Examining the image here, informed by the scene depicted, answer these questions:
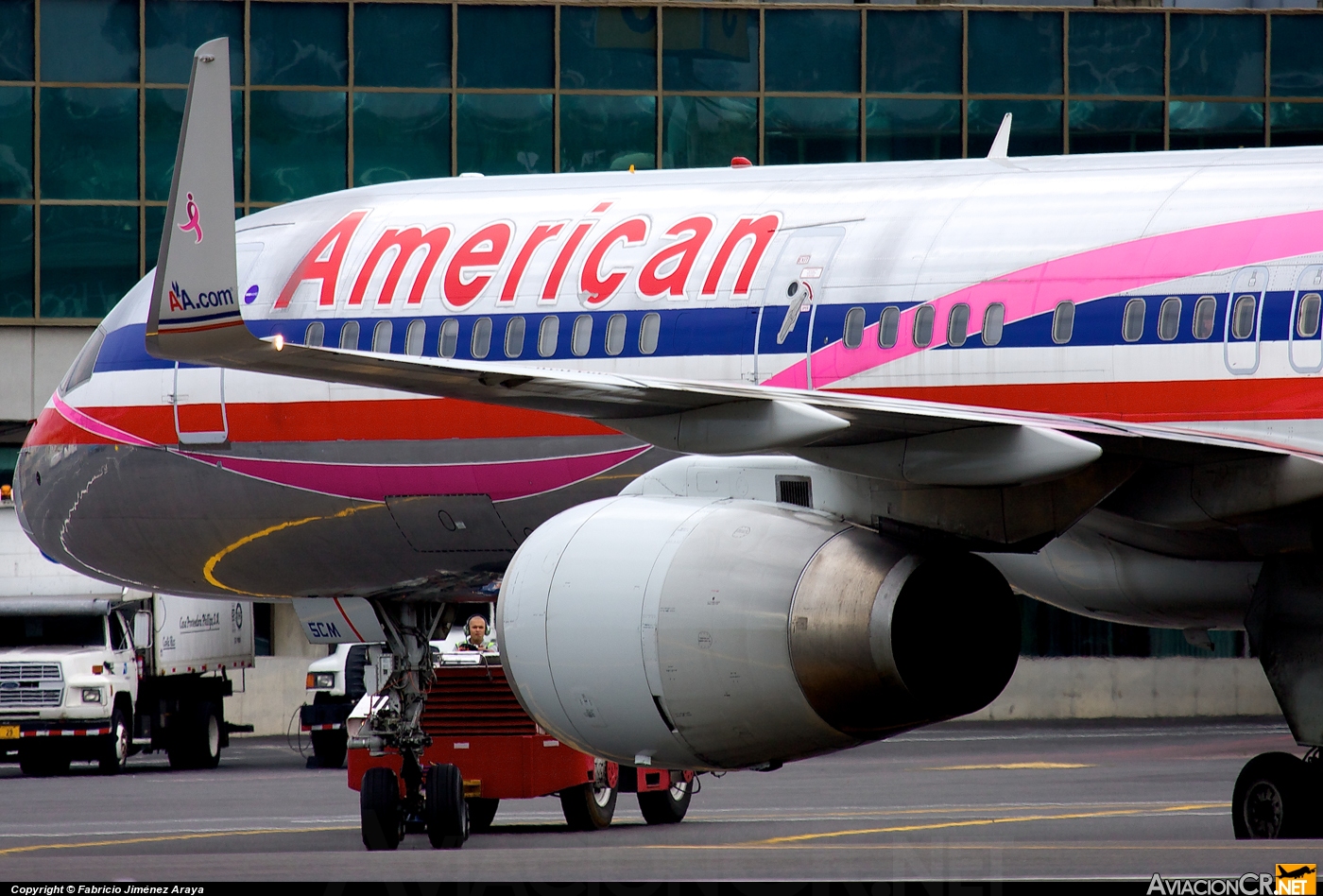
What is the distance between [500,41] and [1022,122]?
33.4 ft

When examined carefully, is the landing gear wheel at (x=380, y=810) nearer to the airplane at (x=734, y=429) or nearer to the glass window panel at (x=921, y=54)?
the airplane at (x=734, y=429)

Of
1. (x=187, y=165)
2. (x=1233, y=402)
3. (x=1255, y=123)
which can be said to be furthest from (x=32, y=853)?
(x=1255, y=123)

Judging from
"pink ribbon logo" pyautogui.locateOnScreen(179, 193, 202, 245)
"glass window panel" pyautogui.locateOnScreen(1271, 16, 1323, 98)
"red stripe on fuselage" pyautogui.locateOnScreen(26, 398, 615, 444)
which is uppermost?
"glass window panel" pyautogui.locateOnScreen(1271, 16, 1323, 98)

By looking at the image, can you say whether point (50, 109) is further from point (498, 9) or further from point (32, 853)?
point (32, 853)

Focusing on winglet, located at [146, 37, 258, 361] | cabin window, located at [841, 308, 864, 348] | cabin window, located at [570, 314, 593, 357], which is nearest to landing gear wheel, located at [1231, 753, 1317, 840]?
cabin window, located at [841, 308, 864, 348]

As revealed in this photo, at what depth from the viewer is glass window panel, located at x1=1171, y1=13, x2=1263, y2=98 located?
35.3m

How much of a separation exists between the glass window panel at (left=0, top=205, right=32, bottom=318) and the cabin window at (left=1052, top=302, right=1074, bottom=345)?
27.1m

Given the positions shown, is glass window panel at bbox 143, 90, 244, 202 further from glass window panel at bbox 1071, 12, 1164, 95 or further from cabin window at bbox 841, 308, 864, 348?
cabin window at bbox 841, 308, 864, 348

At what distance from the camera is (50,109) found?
34406 millimetres

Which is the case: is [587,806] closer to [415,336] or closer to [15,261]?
[415,336]

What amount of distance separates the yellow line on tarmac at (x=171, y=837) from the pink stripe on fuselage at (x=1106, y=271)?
309 inches

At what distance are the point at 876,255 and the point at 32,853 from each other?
8.23 m

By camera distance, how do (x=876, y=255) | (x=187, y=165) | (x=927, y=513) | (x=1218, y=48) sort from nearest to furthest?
(x=187, y=165) < (x=927, y=513) < (x=876, y=255) < (x=1218, y=48)

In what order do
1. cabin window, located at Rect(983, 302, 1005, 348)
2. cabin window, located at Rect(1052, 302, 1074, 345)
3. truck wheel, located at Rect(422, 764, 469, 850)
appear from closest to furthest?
cabin window, located at Rect(1052, 302, 1074, 345), cabin window, located at Rect(983, 302, 1005, 348), truck wheel, located at Rect(422, 764, 469, 850)
